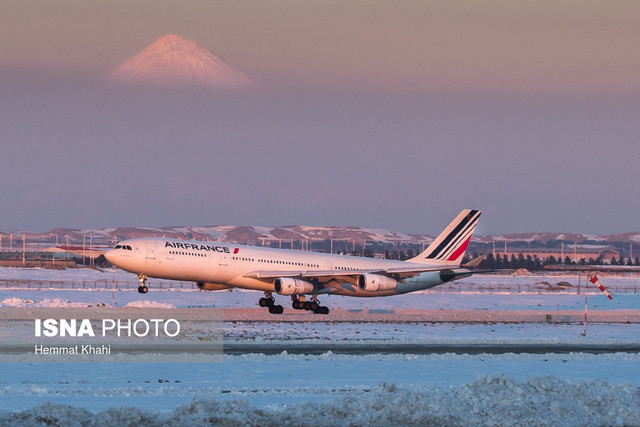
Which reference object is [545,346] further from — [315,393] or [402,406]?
[402,406]

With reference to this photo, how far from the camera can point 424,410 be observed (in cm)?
2038

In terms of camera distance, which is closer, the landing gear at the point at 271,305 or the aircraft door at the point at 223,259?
the aircraft door at the point at 223,259

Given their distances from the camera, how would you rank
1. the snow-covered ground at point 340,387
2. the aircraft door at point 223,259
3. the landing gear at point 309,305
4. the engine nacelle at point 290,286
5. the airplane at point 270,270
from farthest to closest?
the landing gear at point 309,305 → the engine nacelle at point 290,286 → the aircraft door at point 223,259 → the airplane at point 270,270 → the snow-covered ground at point 340,387

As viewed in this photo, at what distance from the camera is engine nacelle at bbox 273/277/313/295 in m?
58.7

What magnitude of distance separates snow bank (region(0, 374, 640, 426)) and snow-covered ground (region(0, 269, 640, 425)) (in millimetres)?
25

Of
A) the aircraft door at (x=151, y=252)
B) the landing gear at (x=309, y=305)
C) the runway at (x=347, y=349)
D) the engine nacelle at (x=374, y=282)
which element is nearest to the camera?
the runway at (x=347, y=349)

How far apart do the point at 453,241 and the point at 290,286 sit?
19995mm

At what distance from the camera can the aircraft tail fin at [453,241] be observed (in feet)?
241

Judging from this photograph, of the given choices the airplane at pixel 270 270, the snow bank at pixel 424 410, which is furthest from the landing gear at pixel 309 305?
the snow bank at pixel 424 410

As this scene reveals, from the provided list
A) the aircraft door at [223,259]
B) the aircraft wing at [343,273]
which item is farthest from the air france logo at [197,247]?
the aircraft wing at [343,273]

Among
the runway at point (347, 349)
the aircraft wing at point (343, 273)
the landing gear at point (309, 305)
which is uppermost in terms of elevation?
the aircraft wing at point (343, 273)

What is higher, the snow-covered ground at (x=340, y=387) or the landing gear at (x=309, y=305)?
the landing gear at (x=309, y=305)

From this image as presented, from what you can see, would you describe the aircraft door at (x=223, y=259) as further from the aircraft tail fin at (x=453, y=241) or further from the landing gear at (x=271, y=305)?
the aircraft tail fin at (x=453, y=241)

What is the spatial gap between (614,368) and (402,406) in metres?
13.5
